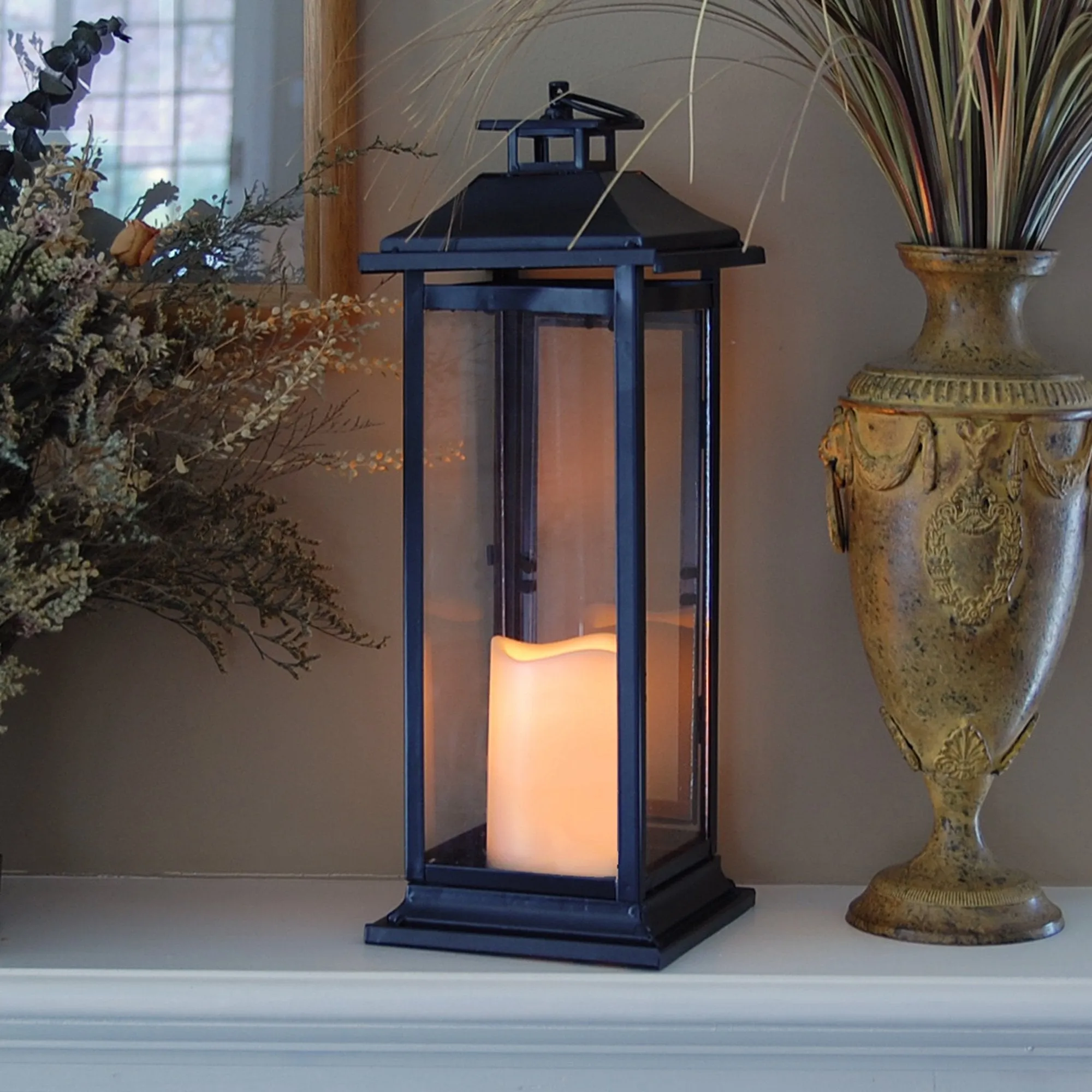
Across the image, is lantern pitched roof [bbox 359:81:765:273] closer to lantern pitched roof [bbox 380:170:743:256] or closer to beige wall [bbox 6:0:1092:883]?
lantern pitched roof [bbox 380:170:743:256]

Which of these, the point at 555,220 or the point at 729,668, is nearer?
the point at 555,220

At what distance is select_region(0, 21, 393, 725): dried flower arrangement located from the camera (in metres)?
0.93

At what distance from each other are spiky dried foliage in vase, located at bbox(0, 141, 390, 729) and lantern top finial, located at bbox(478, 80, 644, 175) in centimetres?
14

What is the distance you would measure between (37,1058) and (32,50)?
26.7 inches

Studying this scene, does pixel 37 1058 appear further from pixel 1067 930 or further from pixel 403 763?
pixel 1067 930

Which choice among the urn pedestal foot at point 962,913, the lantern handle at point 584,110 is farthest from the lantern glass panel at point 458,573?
the urn pedestal foot at point 962,913

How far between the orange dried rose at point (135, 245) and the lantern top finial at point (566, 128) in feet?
0.75

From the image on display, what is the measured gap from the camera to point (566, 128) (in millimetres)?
965

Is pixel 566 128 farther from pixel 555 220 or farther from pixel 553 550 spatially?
pixel 553 550

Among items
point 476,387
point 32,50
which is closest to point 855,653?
point 476,387

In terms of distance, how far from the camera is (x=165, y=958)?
39.7 inches

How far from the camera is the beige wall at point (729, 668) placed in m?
1.11

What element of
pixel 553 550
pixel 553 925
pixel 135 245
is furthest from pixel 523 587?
pixel 135 245

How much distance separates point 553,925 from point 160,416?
1.32 feet
